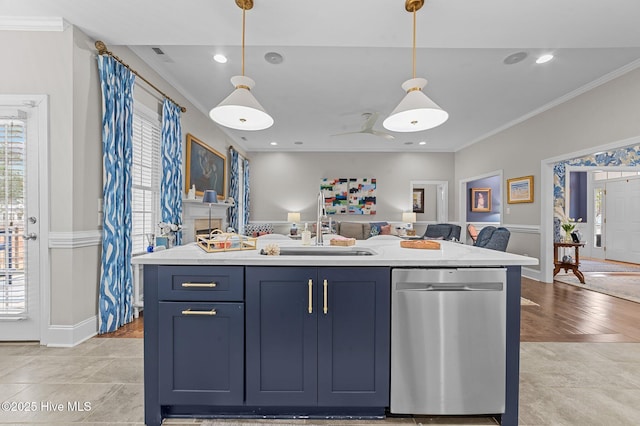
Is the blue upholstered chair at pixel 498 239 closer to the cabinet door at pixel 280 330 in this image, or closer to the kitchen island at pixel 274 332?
the kitchen island at pixel 274 332

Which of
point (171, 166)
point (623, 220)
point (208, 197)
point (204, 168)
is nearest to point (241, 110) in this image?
point (171, 166)

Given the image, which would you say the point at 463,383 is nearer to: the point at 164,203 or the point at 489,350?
the point at 489,350

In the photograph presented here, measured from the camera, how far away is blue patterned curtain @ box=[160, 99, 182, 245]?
11.2ft

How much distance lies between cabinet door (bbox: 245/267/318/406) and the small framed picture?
8.61 meters

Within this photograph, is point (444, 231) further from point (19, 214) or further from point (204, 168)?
point (19, 214)

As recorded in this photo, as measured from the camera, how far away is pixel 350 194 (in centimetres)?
769

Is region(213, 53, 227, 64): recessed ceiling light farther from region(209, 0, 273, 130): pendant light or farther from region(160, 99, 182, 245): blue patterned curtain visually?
region(209, 0, 273, 130): pendant light

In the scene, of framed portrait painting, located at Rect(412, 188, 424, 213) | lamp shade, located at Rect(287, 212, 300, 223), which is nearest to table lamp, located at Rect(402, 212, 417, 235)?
framed portrait painting, located at Rect(412, 188, 424, 213)

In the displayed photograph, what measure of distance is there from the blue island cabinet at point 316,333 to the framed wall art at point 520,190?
4919 mm

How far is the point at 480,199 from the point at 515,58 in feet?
20.5

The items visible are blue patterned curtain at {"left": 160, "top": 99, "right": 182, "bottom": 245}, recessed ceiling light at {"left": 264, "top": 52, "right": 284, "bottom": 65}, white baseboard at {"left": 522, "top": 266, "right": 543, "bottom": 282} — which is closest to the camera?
recessed ceiling light at {"left": 264, "top": 52, "right": 284, "bottom": 65}

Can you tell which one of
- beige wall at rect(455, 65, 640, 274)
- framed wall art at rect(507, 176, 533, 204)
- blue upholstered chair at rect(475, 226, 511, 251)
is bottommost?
blue upholstered chair at rect(475, 226, 511, 251)

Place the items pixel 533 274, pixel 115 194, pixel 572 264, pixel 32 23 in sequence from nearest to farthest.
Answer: pixel 32 23, pixel 115 194, pixel 572 264, pixel 533 274

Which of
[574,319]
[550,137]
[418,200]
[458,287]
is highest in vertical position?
Answer: [550,137]
